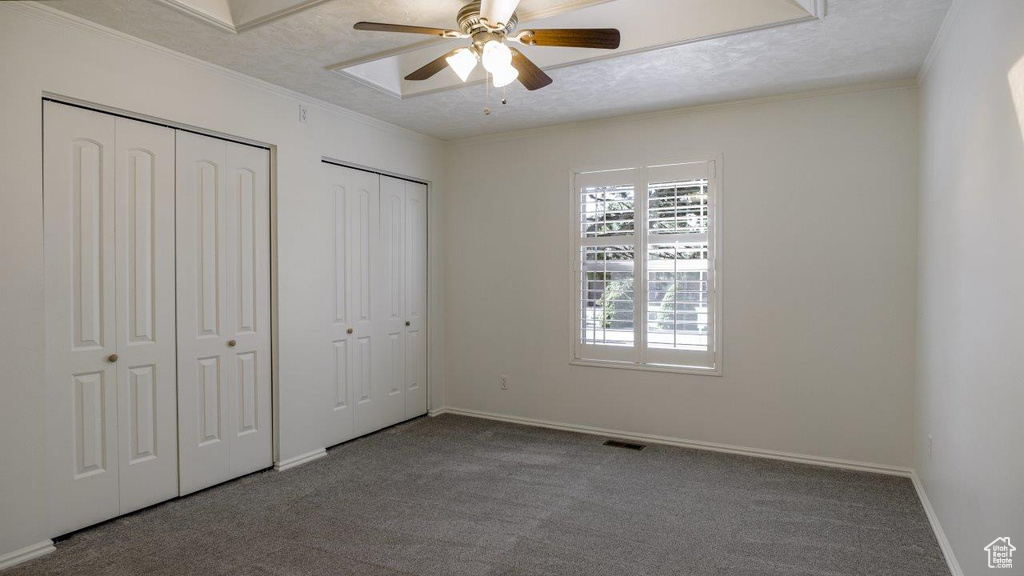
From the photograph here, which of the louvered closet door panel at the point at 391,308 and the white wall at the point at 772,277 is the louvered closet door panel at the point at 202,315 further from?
the white wall at the point at 772,277

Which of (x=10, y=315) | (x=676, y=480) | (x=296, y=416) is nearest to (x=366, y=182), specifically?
(x=296, y=416)

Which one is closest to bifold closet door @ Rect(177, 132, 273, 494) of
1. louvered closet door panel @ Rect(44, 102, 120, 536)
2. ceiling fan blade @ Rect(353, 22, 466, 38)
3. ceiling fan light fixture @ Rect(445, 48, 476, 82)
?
louvered closet door panel @ Rect(44, 102, 120, 536)

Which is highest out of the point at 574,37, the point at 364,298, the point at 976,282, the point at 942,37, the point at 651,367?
the point at 942,37

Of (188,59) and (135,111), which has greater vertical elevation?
(188,59)

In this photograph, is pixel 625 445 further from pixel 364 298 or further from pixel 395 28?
pixel 395 28

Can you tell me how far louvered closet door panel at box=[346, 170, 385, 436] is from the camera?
4.45m

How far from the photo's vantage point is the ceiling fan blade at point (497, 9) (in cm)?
228

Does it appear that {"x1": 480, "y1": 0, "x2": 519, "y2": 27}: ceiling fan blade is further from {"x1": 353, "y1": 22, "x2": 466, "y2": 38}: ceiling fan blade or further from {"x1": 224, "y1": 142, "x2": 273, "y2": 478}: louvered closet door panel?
{"x1": 224, "y1": 142, "x2": 273, "y2": 478}: louvered closet door panel

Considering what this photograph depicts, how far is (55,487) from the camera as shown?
2.75 metres

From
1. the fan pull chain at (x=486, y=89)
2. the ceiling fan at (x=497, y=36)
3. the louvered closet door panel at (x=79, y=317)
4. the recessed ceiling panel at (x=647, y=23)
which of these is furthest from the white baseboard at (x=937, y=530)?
the louvered closet door panel at (x=79, y=317)

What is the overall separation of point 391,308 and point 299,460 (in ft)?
4.71

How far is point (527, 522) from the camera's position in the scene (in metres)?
3.03

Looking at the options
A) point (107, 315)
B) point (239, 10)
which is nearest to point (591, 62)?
point (239, 10)

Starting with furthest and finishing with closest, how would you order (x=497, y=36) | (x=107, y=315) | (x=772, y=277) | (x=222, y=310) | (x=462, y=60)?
(x=772, y=277) < (x=222, y=310) < (x=107, y=315) < (x=462, y=60) < (x=497, y=36)
